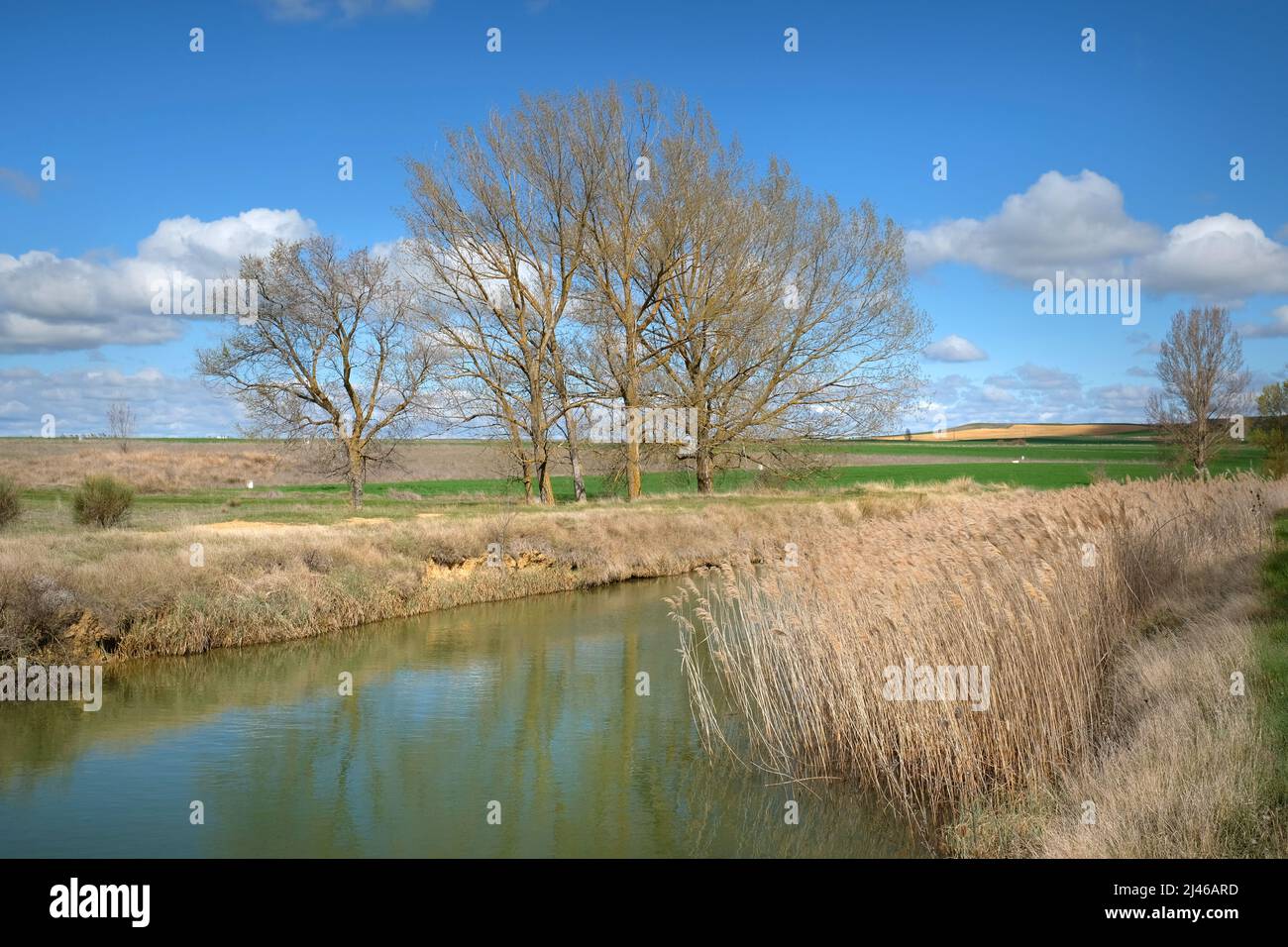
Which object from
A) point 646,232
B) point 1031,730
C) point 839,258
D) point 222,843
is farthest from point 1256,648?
point 839,258

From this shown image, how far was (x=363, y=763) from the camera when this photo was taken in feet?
31.0

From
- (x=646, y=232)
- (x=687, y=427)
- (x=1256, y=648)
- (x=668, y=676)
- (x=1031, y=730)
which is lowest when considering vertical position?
(x=668, y=676)

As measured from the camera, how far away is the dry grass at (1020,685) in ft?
19.2

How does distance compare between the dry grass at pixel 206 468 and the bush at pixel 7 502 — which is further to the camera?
the dry grass at pixel 206 468

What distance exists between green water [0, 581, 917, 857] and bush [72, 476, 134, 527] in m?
8.00

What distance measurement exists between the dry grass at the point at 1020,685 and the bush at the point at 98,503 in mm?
15293

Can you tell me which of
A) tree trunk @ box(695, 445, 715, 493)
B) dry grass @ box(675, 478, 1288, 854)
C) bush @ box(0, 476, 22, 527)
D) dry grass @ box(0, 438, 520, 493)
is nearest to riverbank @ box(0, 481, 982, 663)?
bush @ box(0, 476, 22, 527)

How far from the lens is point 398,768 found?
9.30m

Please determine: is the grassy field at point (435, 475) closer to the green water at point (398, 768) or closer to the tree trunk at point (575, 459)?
the tree trunk at point (575, 459)

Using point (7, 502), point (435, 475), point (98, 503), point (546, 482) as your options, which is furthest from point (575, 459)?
point (435, 475)

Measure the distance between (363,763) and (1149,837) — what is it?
7.18 metres

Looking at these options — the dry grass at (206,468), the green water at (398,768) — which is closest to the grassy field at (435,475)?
the dry grass at (206,468)

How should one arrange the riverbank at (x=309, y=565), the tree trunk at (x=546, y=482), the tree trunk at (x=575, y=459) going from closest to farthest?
the riverbank at (x=309, y=565) < the tree trunk at (x=546, y=482) < the tree trunk at (x=575, y=459)
